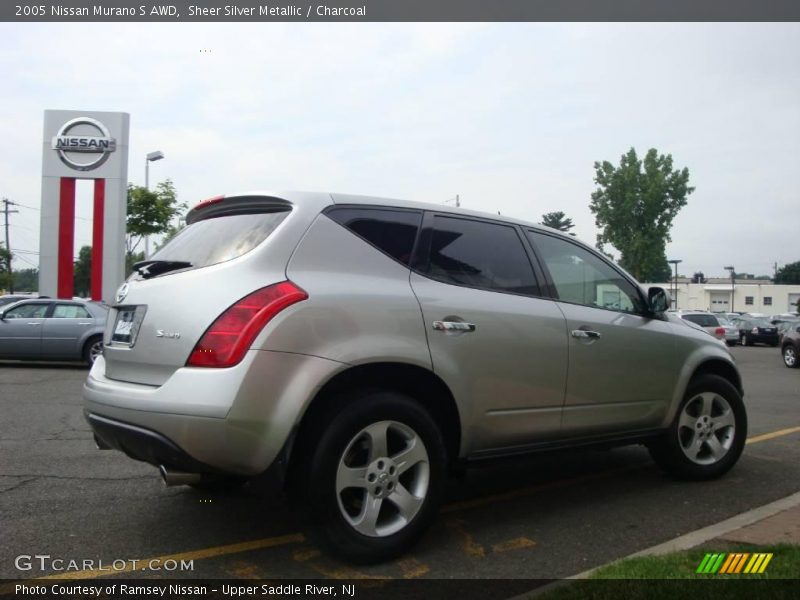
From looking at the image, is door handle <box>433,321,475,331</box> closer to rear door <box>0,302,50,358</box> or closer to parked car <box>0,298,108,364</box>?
parked car <box>0,298,108,364</box>

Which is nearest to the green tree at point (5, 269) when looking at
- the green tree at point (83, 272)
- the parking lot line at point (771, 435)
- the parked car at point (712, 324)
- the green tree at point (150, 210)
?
the green tree at point (83, 272)

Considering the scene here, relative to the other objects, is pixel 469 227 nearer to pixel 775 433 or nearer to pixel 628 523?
pixel 628 523

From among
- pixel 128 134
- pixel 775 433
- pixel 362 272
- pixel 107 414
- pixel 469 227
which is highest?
pixel 128 134

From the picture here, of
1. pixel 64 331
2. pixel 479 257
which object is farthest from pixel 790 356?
pixel 64 331

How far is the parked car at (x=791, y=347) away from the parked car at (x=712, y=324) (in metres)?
1.62

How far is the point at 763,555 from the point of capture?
346cm

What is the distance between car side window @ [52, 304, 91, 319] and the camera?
14.0m

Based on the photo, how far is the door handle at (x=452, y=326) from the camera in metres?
3.73

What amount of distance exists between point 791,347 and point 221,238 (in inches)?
727

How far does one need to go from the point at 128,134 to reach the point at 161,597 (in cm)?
2286

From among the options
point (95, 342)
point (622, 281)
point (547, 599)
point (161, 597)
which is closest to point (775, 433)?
Answer: point (622, 281)

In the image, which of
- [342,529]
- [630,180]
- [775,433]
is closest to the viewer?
[342,529]

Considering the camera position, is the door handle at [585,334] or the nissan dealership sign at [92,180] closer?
the door handle at [585,334]

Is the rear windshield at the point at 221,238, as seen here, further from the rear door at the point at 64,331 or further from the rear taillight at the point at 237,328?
the rear door at the point at 64,331
